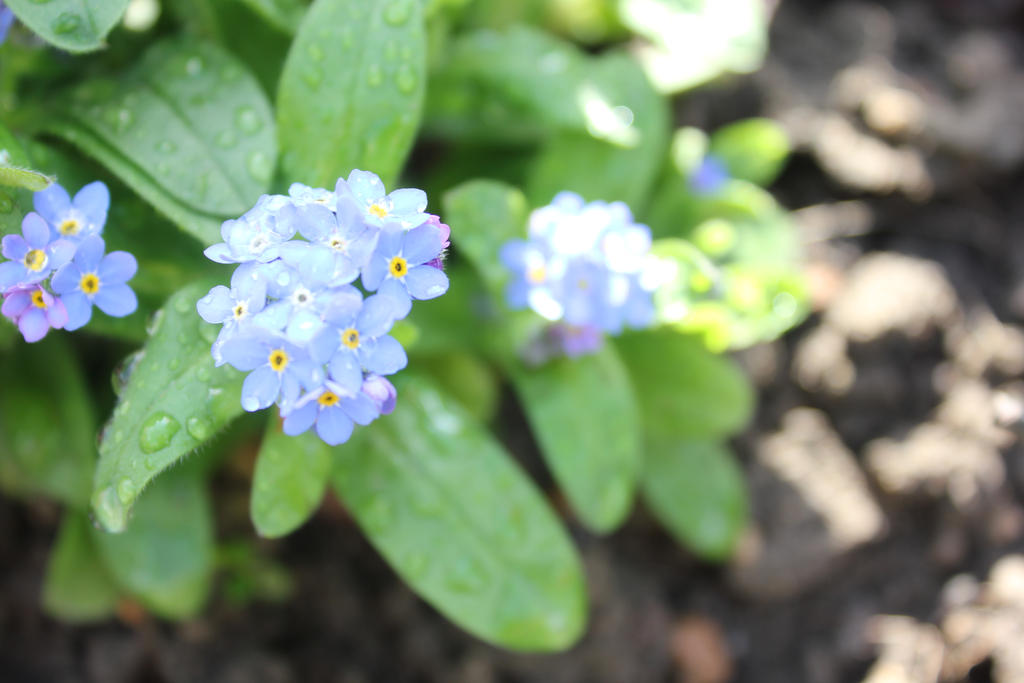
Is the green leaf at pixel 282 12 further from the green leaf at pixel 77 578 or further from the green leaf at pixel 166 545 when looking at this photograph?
the green leaf at pixel 77 578

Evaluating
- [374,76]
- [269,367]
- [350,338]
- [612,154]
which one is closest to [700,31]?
[612,154]

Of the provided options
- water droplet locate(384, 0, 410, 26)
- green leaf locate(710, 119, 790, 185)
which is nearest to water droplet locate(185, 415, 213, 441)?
water droplet locate(384, 0, 410, 26)

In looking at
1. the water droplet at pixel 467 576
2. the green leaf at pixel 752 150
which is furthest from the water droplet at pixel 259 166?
the green leaf at pixel 752 150

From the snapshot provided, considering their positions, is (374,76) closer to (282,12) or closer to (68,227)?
(282,12)

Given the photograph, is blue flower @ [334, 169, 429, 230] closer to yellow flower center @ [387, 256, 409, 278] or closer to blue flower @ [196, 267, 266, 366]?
yellow flower center @ [387, 256, 409, 278]

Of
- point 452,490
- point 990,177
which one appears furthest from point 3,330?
point 990,177

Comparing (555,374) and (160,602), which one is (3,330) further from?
(555,374)
